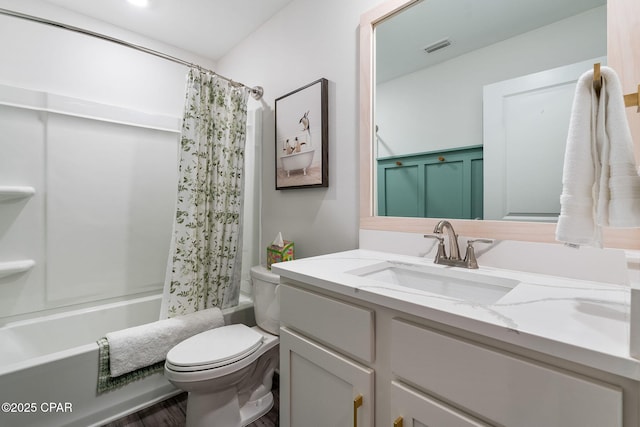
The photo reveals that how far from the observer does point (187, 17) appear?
2.03 metres

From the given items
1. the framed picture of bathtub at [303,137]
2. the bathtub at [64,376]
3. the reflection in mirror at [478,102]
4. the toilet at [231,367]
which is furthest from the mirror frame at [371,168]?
the bathtub at [64,376]

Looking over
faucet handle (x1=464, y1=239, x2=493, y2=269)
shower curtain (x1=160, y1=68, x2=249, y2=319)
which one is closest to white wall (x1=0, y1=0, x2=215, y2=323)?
shower curtain (x1=160, y1=68, x2=249, y2=319)

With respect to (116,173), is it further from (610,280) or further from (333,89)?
(610,280)

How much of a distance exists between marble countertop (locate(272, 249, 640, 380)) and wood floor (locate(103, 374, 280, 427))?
1.03 m

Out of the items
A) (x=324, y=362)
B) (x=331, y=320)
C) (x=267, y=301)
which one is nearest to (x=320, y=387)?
(x=324, y=362)

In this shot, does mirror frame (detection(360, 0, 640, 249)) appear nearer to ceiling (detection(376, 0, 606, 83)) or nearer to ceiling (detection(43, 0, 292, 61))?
ceiling (detection(376, 0, 606, 83))

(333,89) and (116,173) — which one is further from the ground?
(333,89)

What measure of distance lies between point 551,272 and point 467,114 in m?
0.65

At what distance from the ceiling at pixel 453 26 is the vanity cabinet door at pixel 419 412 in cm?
120

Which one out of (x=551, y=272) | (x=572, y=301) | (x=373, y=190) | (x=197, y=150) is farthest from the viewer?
(x=197, y=150)

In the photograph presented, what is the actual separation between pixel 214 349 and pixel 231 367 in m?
0.13

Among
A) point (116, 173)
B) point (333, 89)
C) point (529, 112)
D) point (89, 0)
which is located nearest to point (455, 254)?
point (529, 112)

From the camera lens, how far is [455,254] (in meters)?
1.09

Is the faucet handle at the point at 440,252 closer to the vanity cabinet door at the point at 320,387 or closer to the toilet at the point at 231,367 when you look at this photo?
the vanity cabinet door at the point at 320,387
